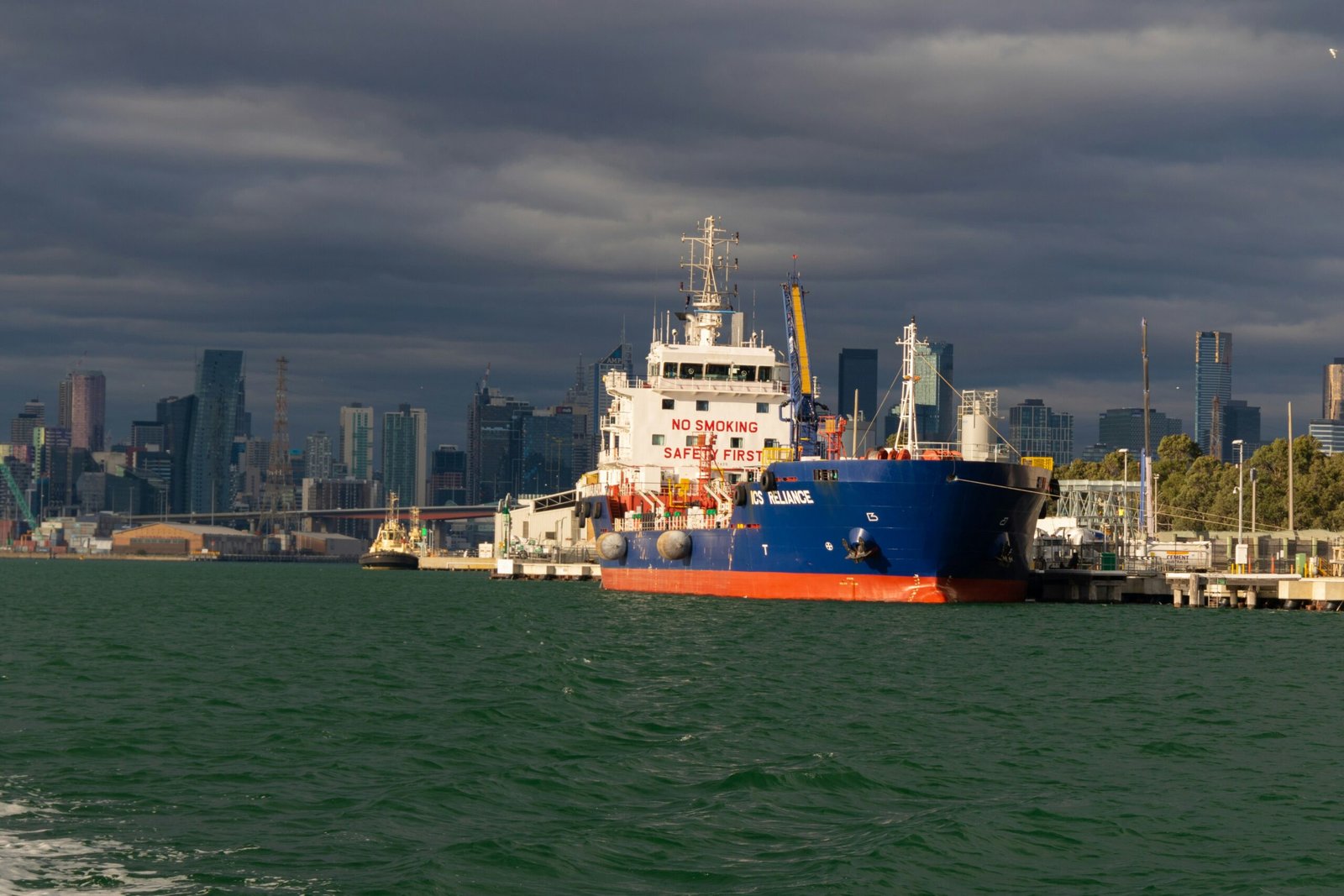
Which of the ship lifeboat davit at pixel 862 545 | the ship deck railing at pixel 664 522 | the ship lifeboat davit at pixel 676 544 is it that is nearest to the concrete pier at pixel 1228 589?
the ship lifeboat davit at pixel 862 545

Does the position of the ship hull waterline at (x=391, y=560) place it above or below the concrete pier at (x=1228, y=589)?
below

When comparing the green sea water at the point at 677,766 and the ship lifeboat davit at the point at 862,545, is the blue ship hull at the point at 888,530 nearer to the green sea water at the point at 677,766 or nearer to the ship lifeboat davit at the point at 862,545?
the ship lifeboat davit at the point at 862,545

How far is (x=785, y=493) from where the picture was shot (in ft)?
169

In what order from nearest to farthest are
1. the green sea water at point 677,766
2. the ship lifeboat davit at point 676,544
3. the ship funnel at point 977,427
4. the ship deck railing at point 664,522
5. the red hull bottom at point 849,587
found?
the green sea water at point 677,766, the red hull bottom at point 849,587, the ship funnel at point 977,427, the ship deck railing at point 664,522, the ship lifeboat davit at point 676,544

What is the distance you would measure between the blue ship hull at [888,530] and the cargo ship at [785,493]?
0.06 meters

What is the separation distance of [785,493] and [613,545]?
17831mm

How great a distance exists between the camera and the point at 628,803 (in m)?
17.6

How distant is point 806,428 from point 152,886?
59954 mm

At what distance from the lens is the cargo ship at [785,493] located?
48688mm

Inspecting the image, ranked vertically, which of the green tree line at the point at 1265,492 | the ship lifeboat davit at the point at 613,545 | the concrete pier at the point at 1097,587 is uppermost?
the green tree line at the point at 1265,492

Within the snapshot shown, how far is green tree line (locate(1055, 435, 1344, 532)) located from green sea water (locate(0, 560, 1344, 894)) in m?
61.1

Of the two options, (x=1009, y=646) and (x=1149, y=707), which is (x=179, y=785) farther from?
(x=1009, y=646)

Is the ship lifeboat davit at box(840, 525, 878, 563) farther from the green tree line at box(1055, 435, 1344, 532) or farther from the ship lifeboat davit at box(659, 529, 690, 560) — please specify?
the green tree line at box(1055, 435, 1344, 532)

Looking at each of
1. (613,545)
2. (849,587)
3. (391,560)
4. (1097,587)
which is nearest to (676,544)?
(613,545)
